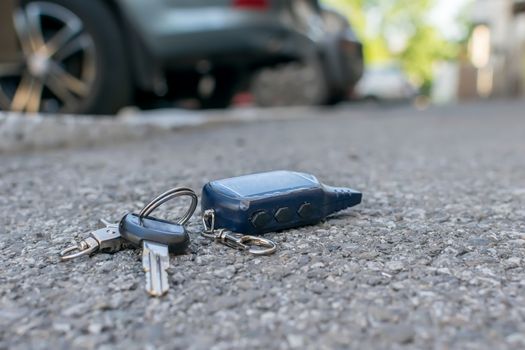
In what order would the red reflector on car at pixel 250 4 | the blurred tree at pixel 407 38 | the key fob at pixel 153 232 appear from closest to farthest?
the key fob at pixel 153 232 → the red reflector on car at pixel 250 4 → the blurred tree at pixel 407 38

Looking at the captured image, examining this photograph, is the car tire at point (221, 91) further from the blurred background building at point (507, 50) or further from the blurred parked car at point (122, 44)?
the blurred background building at point (507, 50)

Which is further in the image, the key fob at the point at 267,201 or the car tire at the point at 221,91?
the car tire at the point at 221,91

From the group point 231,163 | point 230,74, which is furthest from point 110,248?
point 230,74

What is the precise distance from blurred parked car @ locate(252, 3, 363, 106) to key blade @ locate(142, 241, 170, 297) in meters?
3.27

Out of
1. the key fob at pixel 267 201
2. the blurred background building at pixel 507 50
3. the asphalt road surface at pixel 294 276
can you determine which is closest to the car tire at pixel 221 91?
the asphalt road surface at pixel 294 276

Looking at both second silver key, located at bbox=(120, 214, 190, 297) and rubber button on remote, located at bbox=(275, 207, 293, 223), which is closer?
second silver key, located at bbox=(120, 214, 190, 297)

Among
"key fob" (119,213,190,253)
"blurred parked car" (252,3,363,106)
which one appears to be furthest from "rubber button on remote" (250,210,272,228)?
"blurred parked car" (252,3,363,106)

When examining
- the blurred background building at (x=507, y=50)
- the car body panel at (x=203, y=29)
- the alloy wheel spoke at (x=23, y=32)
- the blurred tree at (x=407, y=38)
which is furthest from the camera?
the blurred tree at (x=407, y=38)

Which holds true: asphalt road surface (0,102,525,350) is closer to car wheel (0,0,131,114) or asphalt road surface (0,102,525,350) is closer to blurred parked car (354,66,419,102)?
car wheel (0,0,131,114)

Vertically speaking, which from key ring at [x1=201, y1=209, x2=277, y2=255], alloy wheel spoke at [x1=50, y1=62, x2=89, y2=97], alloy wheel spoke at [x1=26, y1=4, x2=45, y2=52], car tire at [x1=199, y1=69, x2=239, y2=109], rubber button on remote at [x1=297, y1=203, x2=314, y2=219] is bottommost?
key ring at [x1=201, y1=209, x2=277, y2=255]

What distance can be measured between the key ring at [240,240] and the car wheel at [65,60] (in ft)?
6.88

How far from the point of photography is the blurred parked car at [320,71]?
4.39 meters

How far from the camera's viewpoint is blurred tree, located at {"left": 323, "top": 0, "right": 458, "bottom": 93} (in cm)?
3578

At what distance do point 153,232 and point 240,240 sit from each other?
185 millimetres
